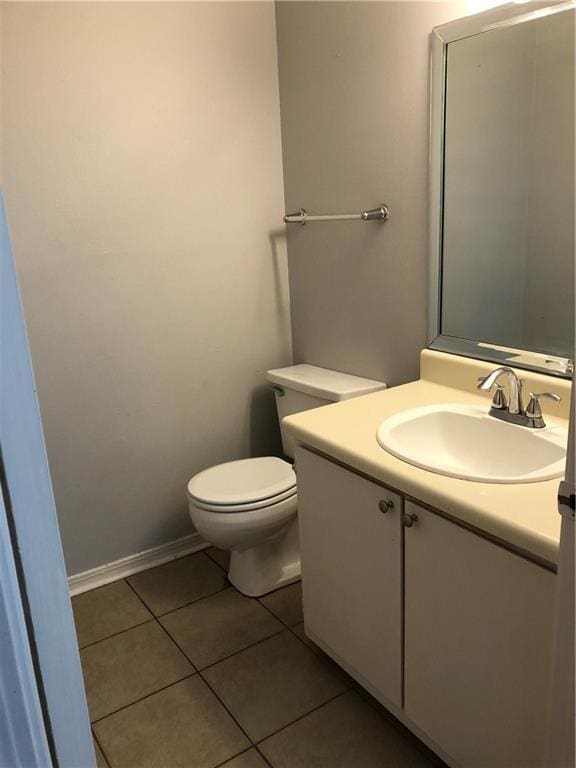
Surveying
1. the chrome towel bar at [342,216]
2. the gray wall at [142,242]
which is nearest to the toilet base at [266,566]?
the gray wall at [142,242]

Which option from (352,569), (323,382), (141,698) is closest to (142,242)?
(323,382)

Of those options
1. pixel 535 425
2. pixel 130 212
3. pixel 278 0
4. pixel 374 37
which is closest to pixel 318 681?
pixel 535 425

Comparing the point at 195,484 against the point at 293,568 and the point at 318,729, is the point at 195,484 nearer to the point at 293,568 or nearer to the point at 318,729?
the point at 293,568

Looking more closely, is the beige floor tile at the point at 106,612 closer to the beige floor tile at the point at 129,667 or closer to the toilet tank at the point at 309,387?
the beige floor tile at the point at 129,667

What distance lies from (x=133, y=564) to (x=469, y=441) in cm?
144

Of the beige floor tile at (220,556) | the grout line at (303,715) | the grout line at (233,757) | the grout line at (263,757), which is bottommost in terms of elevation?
the grout line at (233,757)

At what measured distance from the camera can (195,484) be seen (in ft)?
7.05

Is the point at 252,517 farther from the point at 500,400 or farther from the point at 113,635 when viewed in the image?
the point at 500,400

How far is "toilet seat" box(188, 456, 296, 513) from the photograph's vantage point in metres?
2.00

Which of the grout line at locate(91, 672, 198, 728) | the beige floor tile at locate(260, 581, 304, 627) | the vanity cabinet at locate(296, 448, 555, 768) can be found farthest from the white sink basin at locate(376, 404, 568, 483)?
the grout line at locate(91, 672, 198, 728)

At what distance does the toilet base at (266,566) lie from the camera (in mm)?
2191

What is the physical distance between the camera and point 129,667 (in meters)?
1.90

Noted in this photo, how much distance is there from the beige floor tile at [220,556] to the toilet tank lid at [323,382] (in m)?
0.72

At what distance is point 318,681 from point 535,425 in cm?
97
